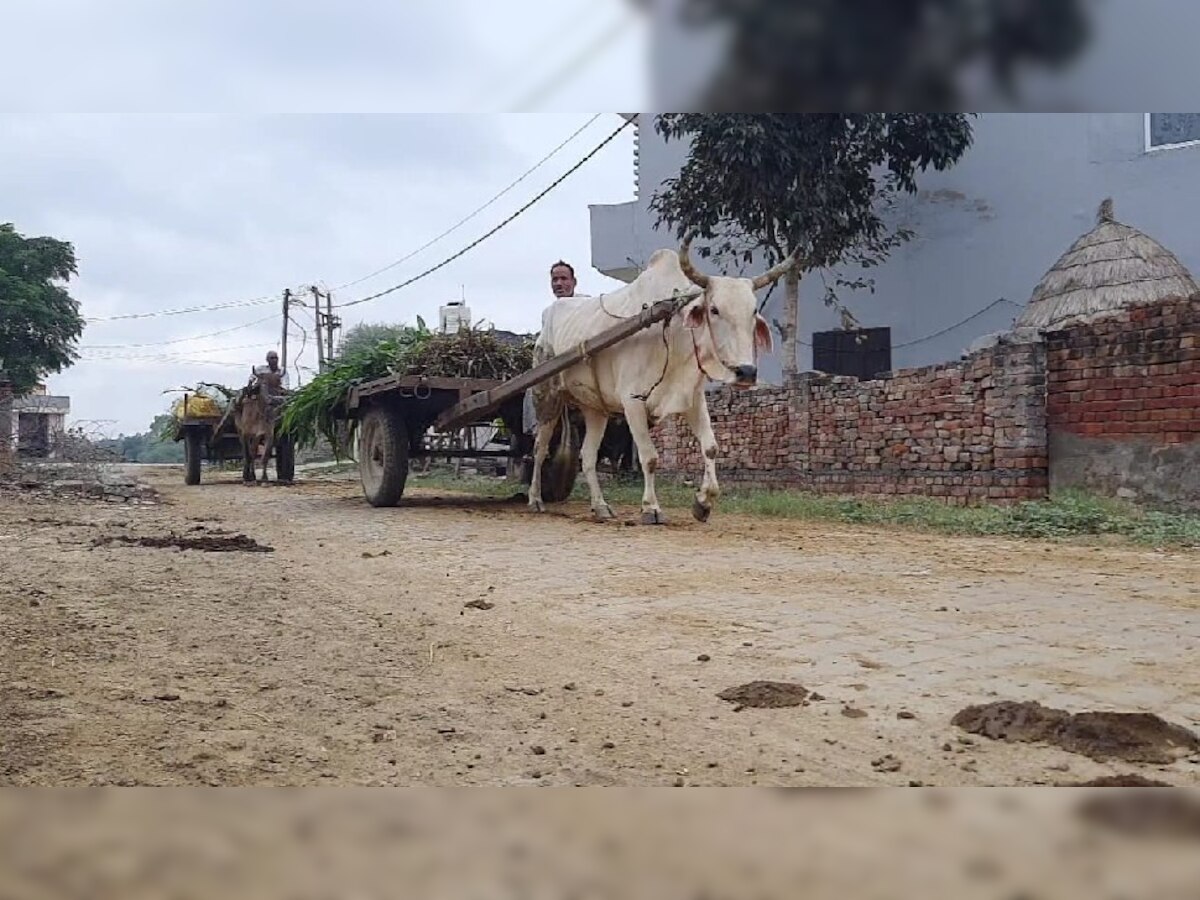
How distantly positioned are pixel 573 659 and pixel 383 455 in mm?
6558

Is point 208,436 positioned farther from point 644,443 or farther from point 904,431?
point 904,431

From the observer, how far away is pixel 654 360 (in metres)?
7.89

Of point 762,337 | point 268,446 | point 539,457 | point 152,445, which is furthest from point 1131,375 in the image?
point 152,445

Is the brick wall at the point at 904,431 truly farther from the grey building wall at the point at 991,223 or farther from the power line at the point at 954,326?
the power line at the point at 954,326

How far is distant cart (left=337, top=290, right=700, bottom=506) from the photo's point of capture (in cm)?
860

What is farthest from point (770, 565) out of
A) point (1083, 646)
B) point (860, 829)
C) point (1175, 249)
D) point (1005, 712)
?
point (1175, 249)

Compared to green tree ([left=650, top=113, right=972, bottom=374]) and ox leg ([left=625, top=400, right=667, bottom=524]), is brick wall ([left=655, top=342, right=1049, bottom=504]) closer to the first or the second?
green tree ([left=650, top=113, right=972, bottom=374])

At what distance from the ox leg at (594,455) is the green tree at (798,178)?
12.0 feet

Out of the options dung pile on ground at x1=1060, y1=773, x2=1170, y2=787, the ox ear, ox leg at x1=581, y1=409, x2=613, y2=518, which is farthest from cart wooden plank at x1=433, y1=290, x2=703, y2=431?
dung pile on ground at x1=1060, y1=773, x2=1170, y2=787

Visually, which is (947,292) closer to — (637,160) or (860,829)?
(637,160)

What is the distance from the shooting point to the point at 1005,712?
256 cm

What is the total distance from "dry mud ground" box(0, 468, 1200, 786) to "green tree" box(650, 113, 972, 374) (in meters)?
6.94
